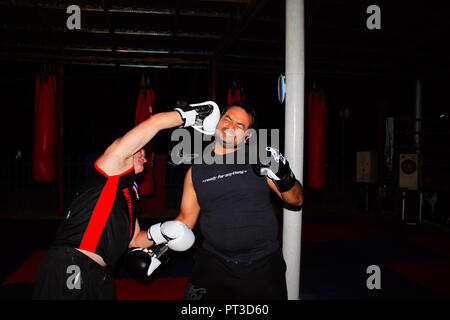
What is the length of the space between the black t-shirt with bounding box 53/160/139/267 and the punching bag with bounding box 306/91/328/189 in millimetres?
4380

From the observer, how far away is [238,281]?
1795 mm

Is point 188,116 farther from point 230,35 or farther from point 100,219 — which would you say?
point 230,35

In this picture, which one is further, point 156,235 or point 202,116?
point 156,235

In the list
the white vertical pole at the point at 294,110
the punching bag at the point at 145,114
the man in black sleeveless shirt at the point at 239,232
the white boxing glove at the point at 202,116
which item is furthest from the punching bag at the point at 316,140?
the white boxing glove at the point at 202,116

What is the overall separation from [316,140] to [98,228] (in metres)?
4.64

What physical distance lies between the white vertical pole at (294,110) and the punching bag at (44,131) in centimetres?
449

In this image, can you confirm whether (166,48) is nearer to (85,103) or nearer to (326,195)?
(326,195)

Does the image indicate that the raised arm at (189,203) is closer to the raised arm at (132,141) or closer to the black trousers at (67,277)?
the raised arm at (132,141)

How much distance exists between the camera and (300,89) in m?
2.39

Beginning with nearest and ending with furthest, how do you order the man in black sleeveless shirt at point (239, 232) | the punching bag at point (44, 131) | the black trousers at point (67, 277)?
1. the black trousers at point (67, 277)
2. the man in black sleeveless shirt at point (239, 232)
3. the punching bag at point (44, 131)

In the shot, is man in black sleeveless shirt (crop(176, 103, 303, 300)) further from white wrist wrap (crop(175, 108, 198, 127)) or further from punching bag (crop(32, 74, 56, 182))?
punching bag (crop(32, 74, 56, 182))

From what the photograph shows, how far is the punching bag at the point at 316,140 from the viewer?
5578 mm

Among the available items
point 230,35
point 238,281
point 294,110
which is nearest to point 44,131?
point 230,35
